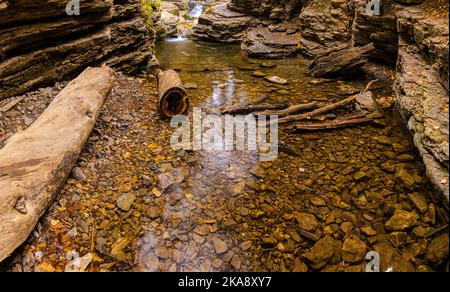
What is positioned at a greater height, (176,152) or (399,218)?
(399,218)

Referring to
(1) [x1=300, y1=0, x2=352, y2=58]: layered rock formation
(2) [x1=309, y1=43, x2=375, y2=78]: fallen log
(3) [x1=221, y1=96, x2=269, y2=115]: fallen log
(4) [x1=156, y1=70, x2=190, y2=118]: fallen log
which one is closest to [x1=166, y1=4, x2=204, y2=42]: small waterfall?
(1) [x1=300, y1=0, x2=352, y2=58]: layered rock formation

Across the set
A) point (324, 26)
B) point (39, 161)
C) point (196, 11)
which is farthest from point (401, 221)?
point (196, 11)

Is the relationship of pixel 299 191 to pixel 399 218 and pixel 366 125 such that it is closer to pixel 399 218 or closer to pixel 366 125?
pixel 399 218

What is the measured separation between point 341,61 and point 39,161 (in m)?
8.81

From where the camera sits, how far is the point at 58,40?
7.06 meters

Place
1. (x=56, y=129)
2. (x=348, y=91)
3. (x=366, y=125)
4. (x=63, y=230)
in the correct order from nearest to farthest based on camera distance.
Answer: (x=63, y=230) → (x=56, y=129) → (x=366, y=125) → (x=348, y=91)

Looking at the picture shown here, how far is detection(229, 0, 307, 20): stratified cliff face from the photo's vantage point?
16453 mm

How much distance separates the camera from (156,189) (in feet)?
15.3

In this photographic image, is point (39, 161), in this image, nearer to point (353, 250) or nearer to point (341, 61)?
point (353, 250)

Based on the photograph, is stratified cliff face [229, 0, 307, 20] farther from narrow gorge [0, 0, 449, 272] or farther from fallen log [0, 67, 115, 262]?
fallen log [0, 67, 115, 262]

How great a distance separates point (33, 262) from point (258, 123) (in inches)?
Result: 196

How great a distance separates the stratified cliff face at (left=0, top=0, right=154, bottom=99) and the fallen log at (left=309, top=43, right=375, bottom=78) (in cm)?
623

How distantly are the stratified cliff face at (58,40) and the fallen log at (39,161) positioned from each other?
1333 mm
